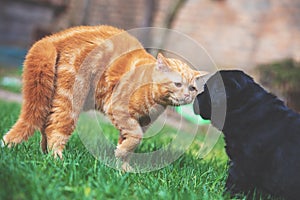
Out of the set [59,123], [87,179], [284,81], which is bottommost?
[87,179]

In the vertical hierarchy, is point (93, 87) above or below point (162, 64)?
below

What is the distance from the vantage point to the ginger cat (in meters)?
2.88

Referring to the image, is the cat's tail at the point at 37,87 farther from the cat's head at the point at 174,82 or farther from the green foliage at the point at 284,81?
the green foliage at the point at 284,81

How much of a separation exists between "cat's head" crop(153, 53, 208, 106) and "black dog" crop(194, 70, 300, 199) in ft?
0.37

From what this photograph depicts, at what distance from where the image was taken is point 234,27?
8.31 m

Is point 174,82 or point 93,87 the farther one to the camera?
point 93,87

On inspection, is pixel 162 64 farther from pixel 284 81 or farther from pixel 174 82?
pixel 284 81

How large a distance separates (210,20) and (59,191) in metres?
6.96

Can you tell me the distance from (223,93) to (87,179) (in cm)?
95

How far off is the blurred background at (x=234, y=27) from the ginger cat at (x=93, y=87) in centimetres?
394

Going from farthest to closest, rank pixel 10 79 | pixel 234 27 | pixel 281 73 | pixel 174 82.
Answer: pixel 10 79, pixel 234 27, pixel 281 73, pixel 174 82

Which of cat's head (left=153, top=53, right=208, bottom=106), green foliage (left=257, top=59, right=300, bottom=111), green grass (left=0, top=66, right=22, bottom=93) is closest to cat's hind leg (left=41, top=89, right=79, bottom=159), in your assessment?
cat's head (left=153, top=53, right=208, bottom=106)

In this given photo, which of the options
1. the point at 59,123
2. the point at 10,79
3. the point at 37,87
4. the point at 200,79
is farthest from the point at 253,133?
the point at 10,79

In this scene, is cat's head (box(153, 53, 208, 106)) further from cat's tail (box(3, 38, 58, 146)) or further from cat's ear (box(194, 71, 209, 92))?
cat's tail (box(3, 38, 58, 146))
